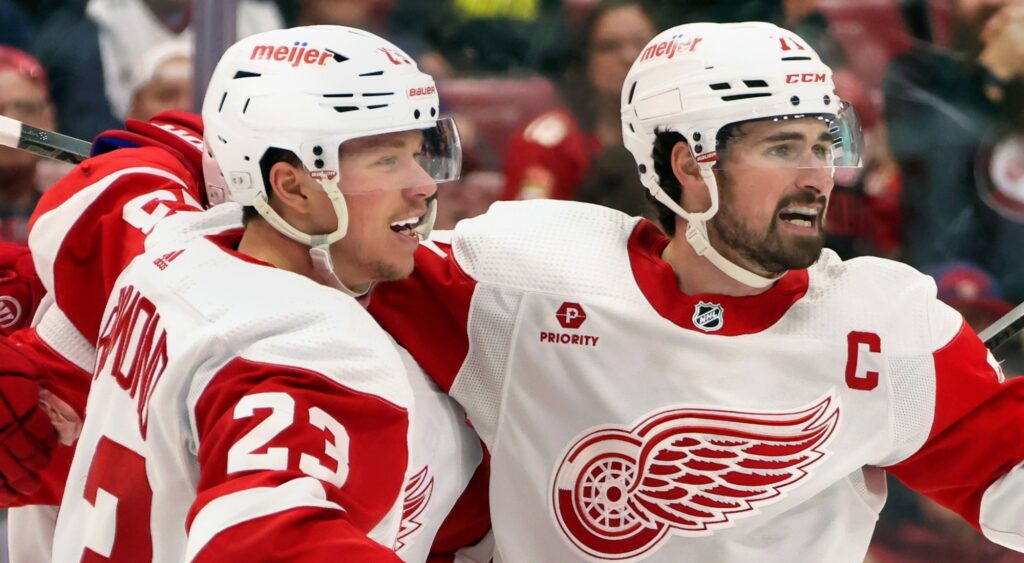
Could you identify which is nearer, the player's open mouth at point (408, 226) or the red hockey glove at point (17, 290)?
the player's open mouth at point (408, 226)

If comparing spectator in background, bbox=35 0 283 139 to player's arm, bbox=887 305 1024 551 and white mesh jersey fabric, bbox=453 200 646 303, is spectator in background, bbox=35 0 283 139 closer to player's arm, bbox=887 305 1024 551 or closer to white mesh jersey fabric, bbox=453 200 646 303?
white mesh jersey fabric, bbox=453 200 646 303

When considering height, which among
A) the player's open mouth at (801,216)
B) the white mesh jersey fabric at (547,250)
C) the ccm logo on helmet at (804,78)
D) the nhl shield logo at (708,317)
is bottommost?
the nhl shield logo at (708,317)

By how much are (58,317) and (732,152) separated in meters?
1.08

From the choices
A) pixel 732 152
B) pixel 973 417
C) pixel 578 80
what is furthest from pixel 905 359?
pixel 578 80

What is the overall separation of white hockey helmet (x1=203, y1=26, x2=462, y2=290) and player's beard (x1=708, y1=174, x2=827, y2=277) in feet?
1.56

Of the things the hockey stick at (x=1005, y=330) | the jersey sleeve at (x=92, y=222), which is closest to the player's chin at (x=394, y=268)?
the jersey sleeve at (x=92, y=222)

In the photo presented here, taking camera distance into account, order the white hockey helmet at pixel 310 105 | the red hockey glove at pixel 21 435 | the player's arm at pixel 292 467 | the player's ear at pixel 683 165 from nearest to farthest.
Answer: the player's arm at pixel 292 467, the white hockey helmet at pixel 310 105, the red hockey glove at pixel 21 435, the player's ear at pixel 683 165

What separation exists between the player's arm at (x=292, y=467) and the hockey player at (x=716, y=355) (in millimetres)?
477

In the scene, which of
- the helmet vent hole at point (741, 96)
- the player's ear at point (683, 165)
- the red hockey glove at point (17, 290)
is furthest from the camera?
the red hockey glove at point (17, 290)

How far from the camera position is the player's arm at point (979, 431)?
6.64ft

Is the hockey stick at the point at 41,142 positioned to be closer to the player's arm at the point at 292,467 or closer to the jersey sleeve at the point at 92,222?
the jersey sleeve at the point at 92,222

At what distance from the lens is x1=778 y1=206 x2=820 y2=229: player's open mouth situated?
6.54ft

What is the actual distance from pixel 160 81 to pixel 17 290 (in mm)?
1273

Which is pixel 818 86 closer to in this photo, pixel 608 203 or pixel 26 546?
pixel 608 203
